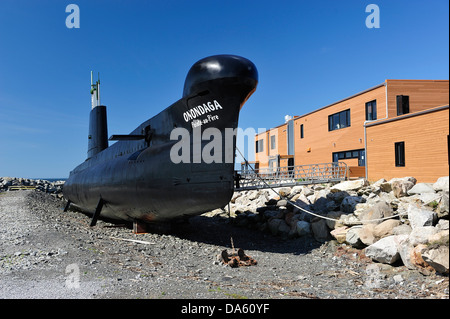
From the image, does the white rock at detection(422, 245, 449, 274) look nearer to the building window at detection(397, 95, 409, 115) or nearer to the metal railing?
the metal railing

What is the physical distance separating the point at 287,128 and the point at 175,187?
78.9ft

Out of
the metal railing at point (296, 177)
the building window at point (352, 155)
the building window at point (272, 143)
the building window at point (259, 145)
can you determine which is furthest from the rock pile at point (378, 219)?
the building window at point (259, 145)

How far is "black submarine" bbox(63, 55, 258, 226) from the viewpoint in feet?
31.9

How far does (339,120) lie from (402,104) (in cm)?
513

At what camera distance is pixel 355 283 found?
708 centimetres

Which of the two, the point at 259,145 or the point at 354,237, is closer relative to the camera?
the point at 354,237

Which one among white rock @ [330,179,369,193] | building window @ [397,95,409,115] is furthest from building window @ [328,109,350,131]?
white rock @ [330,179,369,193]

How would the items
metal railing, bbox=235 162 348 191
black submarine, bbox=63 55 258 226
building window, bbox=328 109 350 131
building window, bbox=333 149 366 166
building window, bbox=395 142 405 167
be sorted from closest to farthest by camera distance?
black submarine, bbox=63 55 258 226
metal railing, bbox=235 162 348 191
building window, bbox=395 142 405 167
building window, bbox=333 149 366 166
building window, bbox=328 109 350 131

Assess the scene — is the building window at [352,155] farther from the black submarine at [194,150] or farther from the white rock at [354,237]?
the black submarine at [194,150]

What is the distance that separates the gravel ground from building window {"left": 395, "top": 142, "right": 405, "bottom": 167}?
7726 mm

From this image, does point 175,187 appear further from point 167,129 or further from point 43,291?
point 43,291

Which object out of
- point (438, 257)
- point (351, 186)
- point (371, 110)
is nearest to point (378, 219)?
point (438, 257)

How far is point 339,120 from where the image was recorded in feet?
79.1

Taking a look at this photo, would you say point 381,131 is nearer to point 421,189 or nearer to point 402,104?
point 402,104
